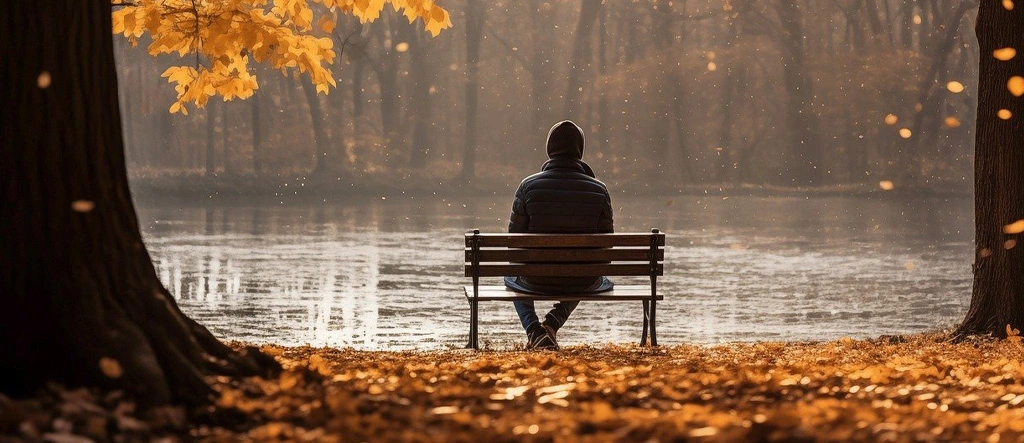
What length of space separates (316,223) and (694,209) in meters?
10.7

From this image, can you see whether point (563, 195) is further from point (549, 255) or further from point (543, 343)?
point (543, 343)

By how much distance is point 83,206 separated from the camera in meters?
4.48

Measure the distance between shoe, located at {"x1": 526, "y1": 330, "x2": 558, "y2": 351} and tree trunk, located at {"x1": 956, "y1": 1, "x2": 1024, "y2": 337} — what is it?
298cm

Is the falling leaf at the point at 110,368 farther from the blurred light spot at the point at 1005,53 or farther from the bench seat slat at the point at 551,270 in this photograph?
the blurred light spot at the point at 1005,53

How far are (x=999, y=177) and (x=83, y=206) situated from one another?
6007 mm

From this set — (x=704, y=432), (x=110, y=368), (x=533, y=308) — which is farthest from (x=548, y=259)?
(x=704, y=432)

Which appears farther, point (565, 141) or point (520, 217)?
point (520, 217)

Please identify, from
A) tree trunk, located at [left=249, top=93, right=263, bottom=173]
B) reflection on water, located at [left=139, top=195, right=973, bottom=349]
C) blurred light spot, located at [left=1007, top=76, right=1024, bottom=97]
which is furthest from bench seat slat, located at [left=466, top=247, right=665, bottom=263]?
tree trunk, located at [left=249, top=93, right=263, bottom=173]

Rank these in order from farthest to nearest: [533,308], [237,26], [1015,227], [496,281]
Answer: [496,281]
[237,26]
[533,308]
[1015,227]

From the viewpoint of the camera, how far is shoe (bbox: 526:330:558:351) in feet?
26.0

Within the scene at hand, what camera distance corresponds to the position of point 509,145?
5406 centimetres

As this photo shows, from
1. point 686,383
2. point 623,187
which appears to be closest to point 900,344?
point 686,383

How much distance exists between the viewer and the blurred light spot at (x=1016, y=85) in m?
7.92

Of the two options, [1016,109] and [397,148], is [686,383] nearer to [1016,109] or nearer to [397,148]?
[1016,109]
